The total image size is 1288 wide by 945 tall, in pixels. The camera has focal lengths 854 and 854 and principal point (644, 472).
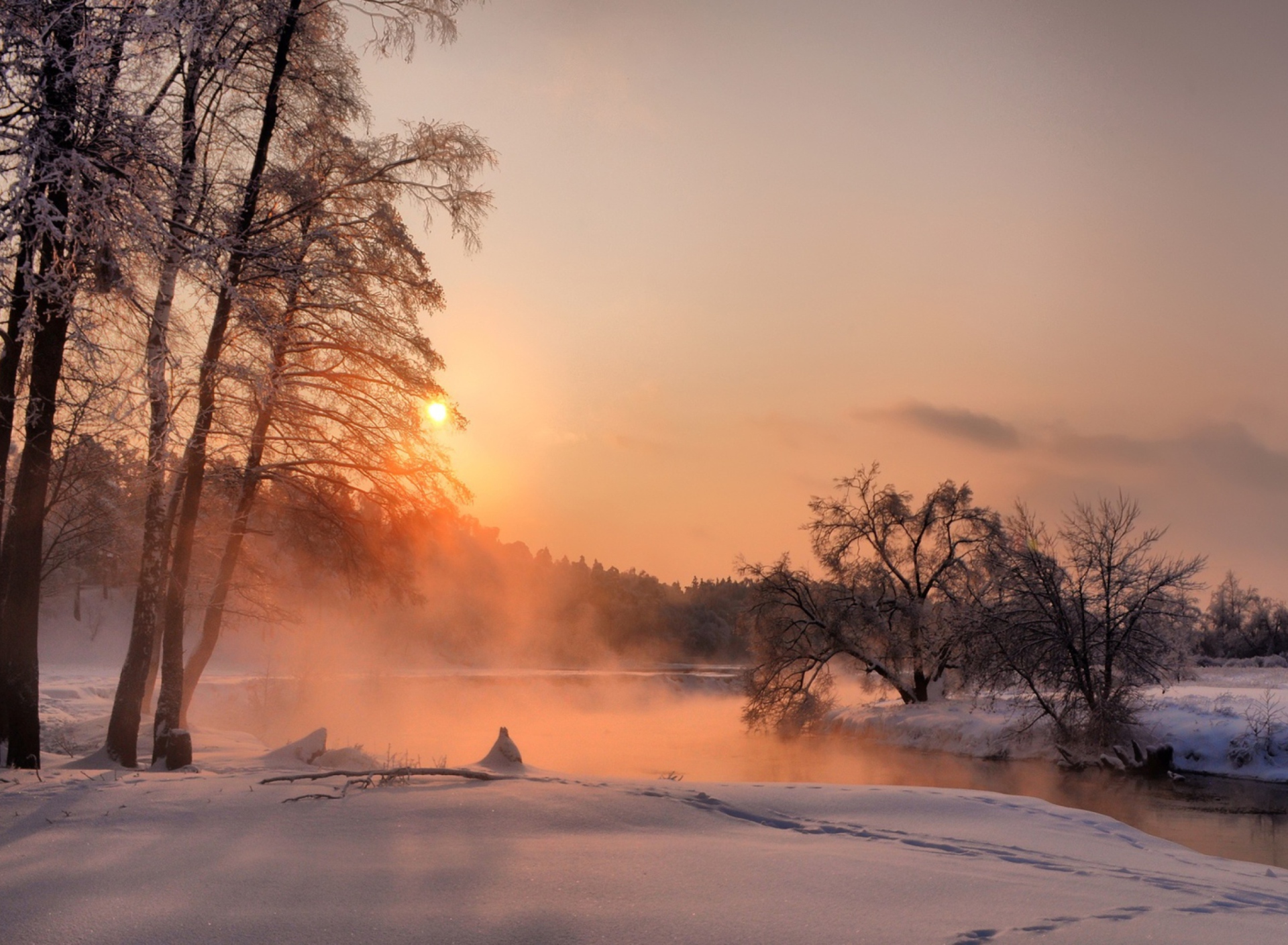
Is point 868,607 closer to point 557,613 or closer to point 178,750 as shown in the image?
point 178,750

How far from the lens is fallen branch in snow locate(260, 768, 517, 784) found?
288 inches

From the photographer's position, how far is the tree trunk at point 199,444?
11320mm

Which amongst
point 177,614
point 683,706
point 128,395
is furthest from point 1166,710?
point 128,395

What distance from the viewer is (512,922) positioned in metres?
4.05

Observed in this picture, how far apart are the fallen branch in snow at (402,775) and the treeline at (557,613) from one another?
59.4 meters

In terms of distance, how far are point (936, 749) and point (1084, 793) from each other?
7.84 metres

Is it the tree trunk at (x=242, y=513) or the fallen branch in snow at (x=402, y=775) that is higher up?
Answer: the tree trunk at (x=242, y=513)

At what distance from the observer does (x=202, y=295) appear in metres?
11.1

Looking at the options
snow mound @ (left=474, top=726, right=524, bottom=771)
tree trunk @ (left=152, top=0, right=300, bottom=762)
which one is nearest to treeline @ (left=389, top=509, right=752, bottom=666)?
tree trunk @ (left=152, top=0, right=300, bottom=762)

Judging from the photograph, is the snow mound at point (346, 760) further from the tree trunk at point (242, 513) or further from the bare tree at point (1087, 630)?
the bare tree at point (1087, 630)

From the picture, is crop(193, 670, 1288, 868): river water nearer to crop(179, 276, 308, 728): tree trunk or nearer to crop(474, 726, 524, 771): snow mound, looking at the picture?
Answer: crop(474, 726, 524, 771): snow mound

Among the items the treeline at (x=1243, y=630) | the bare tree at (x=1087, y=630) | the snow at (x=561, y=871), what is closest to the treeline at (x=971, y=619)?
the bare tree at (x=1087, y=630)

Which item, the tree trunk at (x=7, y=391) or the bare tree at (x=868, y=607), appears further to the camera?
the bare tree at (x=868, y=607)

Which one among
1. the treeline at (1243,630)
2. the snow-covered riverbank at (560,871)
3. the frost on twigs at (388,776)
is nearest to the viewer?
the snow-covered riverbank at (560,871)
